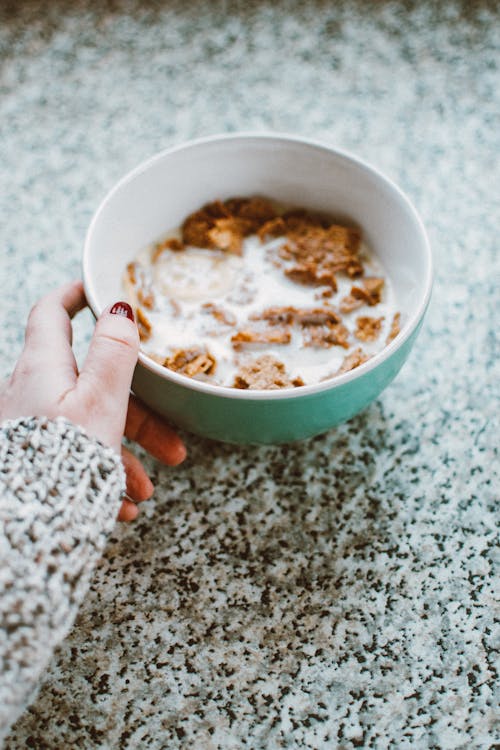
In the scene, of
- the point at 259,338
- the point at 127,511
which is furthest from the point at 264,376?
the point at 127,511

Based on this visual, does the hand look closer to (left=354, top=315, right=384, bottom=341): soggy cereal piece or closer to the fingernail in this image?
the fingernail

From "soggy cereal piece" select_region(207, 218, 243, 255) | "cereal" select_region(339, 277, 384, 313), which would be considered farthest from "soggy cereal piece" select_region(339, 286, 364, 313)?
"soggy cereal piece" select_region(207, 218, 243, 255)

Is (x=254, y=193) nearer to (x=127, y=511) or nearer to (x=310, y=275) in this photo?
(x=310, y=275)

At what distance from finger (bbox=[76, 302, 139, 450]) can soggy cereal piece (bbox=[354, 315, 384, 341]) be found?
202mm

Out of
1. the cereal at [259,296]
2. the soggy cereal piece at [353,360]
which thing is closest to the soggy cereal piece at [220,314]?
the cereal at [259,296]

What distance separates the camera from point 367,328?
625 mm

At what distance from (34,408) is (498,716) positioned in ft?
1.27

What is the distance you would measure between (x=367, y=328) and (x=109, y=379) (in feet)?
0.77

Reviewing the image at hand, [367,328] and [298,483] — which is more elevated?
[367,328]

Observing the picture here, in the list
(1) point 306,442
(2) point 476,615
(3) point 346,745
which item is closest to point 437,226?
(1) point 306,442

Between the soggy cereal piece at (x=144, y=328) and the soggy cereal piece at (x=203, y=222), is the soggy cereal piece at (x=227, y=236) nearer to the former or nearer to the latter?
the soggy cereal piece at (x=203, y=222)

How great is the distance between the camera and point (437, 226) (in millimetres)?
801

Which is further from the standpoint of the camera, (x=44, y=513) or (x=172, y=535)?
(x=172, y=535)

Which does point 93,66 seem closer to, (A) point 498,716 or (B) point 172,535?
(B) point 172,535
